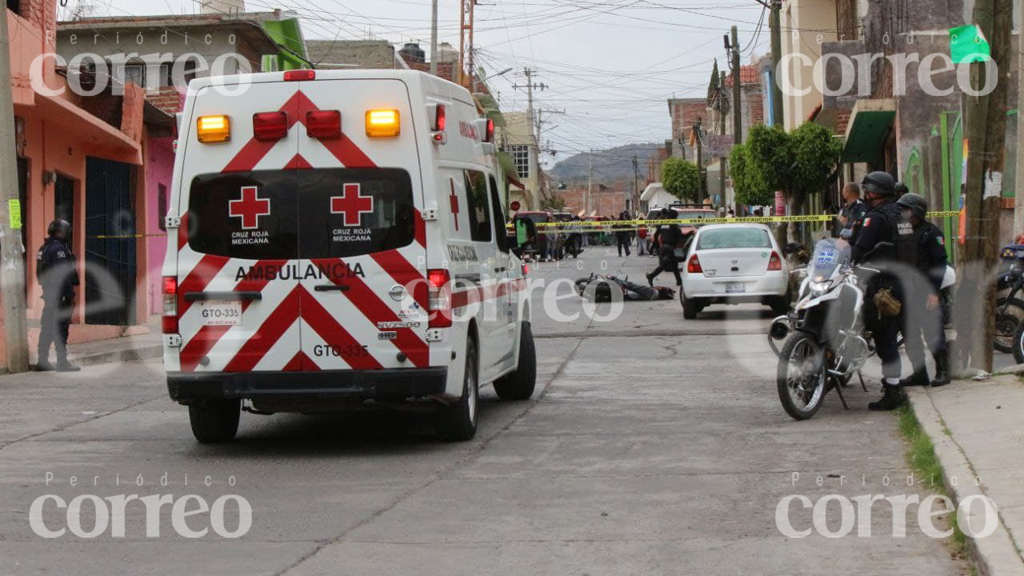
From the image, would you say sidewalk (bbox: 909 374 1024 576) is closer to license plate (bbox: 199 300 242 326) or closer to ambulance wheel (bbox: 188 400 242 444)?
license plate (bbox: 199 300 242 326)

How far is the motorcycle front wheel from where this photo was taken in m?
10.6

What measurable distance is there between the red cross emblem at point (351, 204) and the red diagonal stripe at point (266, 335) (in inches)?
23.7

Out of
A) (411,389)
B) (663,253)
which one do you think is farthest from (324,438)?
(663,253)

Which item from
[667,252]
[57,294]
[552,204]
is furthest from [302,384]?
[552,204]

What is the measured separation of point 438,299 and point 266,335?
4.06 feet

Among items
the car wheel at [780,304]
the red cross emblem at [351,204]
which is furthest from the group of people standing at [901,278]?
the car wheel at [780,304]

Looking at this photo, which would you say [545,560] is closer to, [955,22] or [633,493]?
[633,493]

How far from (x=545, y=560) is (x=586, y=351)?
36.8ft

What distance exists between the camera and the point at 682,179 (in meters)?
90.3

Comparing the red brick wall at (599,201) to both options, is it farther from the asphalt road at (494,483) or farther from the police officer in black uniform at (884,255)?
the police officer in black uniform at (884,255)

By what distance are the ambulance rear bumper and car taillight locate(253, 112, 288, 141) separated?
1673mm

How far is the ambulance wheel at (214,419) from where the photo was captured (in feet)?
33.4

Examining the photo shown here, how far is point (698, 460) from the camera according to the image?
364 inches

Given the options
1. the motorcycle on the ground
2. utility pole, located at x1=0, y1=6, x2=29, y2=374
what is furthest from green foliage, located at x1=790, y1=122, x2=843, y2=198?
the motorcycle on the ground
